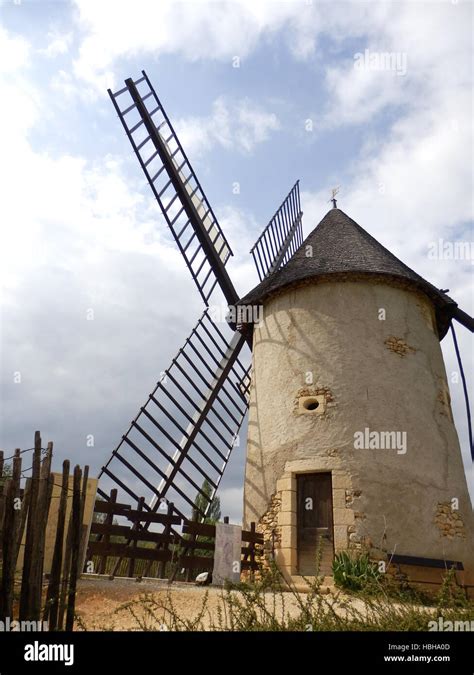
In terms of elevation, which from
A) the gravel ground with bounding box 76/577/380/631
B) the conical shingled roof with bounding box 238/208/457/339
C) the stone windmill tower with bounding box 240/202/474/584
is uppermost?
the conical shingled roof with bounding box 238/208/457/339

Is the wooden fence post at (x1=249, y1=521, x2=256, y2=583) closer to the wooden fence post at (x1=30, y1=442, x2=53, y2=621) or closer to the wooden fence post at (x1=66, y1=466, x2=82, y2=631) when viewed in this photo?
the wooden fence post at (x1=66, y1=466, x2=82, y2=631)

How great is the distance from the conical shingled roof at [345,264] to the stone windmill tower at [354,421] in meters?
0.04

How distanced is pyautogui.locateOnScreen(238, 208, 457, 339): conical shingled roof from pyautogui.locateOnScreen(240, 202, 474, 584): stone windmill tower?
A: 0.04m

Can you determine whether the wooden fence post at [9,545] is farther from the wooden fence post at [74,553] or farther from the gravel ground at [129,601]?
the gravel ground at [129,601]

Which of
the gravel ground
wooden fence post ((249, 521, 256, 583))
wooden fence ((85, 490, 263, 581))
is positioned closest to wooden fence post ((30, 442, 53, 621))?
the gravel ground

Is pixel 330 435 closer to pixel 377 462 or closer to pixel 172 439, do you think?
pixel 377 462

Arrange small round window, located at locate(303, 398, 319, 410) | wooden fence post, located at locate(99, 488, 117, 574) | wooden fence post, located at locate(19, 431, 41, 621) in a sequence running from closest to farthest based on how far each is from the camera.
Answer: wooden fence post, located at locate(19, 431, 41, 621)
wooden fence post, located at locate(99, 488, 117, 574)
small round window, located at locate(303, 398, 319, 410)

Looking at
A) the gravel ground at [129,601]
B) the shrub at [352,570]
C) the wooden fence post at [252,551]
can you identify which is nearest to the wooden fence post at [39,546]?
the gravel ground at [129,601]

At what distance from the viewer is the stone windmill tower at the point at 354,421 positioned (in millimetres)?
7910

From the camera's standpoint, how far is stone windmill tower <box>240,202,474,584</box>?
7.91 metres

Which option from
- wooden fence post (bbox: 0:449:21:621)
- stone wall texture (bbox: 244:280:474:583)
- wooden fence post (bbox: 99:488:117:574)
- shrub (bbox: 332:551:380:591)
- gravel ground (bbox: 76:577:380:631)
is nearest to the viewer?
wooden fence post (bbox: 0:449:21:621)

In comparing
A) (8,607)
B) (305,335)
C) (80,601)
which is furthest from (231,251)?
(8,607)
